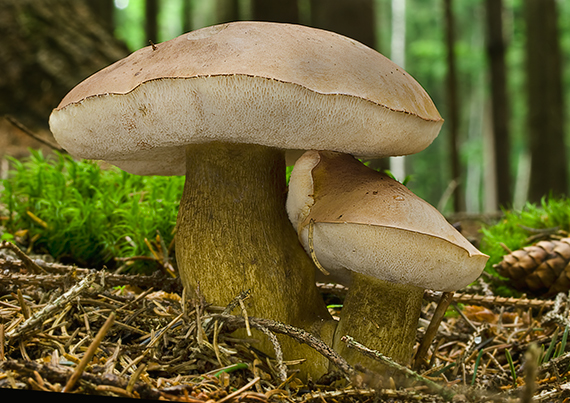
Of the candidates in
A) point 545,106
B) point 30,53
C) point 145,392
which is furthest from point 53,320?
point 545,106

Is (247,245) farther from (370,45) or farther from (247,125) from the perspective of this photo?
(370,45)

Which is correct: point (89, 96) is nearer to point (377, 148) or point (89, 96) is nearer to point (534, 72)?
point (377, 148)

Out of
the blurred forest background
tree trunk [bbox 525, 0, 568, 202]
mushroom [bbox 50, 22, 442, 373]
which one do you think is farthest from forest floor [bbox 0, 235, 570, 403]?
tree trunk [bbox 525, 0, 568, 202]

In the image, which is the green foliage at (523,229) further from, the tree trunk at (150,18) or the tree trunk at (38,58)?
the tree trunk at (150,18)

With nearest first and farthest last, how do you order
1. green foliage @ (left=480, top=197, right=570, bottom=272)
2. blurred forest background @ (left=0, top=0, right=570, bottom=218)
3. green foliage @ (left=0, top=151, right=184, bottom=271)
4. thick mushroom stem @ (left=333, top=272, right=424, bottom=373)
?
thick mushroom stem @ (left=333, top=272, right=424, bottom=373)
green foliage @ (left=0, top=151, right=184, bottom=271)
green foliage @ (left=480, top=197, right=570, bottom=272)
blurred forest background @ (left=0, top=0, right=570, bottom=218)

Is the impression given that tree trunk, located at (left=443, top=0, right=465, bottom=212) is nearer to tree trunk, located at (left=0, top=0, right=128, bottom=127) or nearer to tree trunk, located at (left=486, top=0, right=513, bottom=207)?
tree trunk, located at (left=486, top=0, right=513, bottom=207)

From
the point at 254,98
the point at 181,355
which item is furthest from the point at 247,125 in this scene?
the point at 181,355

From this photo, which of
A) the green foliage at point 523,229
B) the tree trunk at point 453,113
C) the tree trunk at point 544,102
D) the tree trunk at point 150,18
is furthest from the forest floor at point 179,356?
the tree trunk at point 150,18
